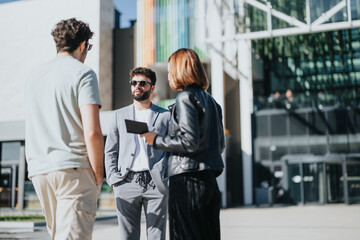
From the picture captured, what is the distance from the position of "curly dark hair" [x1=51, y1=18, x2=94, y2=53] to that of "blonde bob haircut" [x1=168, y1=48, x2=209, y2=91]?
0.57 metres

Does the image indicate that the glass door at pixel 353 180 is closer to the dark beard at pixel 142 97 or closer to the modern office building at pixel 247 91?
the modern office building at pixel 247 91

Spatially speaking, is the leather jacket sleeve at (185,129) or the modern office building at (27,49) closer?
the leather jacket sleeve at (185,129)

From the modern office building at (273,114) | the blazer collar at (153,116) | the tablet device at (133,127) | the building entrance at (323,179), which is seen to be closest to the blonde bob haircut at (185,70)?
the tablet device at (133,127)

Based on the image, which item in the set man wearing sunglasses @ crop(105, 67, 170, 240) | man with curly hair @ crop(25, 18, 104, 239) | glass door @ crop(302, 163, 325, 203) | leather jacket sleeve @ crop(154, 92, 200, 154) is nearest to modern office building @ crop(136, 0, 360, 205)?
glass door @ crop(302, 163, 325, 203)

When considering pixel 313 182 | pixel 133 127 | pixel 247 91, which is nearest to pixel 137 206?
pixel 133 127

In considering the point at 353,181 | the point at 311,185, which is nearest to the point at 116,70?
the point at 311,185

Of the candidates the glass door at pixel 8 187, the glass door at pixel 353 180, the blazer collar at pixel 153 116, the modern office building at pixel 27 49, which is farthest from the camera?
the modern office building at pixel 27 49

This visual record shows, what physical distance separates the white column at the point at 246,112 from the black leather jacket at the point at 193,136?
19854mm

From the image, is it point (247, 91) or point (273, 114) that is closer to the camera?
point (273, 114)

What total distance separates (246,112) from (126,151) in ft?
63.8

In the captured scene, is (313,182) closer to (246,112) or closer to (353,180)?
(353,180)

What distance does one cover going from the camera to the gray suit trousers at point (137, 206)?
12.3ft

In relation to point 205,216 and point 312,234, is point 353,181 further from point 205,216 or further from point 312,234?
point 205,216

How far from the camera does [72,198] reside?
8.20 feet
